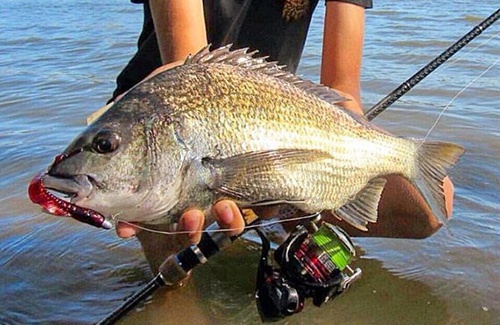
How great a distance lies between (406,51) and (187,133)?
5.96 m

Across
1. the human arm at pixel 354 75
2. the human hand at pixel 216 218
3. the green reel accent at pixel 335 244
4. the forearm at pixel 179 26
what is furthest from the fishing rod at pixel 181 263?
the forearm at pixel 179 26

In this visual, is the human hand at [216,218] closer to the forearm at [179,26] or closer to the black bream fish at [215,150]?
the black bream fish at [215,150]

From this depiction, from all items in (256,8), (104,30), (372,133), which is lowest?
(104,30)

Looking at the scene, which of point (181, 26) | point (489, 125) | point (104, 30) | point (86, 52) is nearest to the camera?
point (181, 26)

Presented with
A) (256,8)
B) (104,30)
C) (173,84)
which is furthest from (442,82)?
(104,30)

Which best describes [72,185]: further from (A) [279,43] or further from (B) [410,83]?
(B) [410,83]

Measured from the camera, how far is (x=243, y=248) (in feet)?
10.6

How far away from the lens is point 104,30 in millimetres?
10039

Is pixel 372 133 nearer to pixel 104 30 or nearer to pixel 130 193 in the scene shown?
pixel 130 193

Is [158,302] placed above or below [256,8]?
below

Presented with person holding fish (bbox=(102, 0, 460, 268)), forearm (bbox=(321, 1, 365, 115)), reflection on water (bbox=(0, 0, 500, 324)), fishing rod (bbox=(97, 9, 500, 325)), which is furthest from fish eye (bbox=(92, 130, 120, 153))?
forearm (bbox=(321, 1, 365, 115))

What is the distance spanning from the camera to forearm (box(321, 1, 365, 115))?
2945mm

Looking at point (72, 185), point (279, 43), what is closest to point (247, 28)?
point (279, 43)

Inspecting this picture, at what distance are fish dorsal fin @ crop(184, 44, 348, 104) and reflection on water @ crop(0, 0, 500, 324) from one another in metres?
0.90
